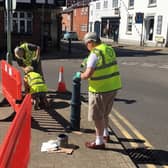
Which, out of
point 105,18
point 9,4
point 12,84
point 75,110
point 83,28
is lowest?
point 83,28

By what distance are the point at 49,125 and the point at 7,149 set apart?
4.90 metres

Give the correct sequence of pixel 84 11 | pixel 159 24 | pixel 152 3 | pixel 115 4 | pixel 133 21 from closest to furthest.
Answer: pixel 159 24
pixel 152 3
pixel 133 21
pixel 115 4
pixel 84 11

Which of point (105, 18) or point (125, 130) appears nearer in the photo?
point (125, 130)

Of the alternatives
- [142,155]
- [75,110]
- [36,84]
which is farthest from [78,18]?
[142,155]

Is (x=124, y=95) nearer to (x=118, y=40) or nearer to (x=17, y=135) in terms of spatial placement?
(x=17, y=135)

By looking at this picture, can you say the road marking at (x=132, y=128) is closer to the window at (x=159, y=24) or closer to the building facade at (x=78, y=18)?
the window at (x=159, y=24)

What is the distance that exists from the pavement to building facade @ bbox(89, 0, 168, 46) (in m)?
25.7

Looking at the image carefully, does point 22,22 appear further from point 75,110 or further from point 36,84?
point 75,110

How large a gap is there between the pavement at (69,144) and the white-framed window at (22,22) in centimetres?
2280

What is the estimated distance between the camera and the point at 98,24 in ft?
186

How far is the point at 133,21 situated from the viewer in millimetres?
44125

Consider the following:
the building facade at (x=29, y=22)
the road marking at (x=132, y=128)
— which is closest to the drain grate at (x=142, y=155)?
the road marking at (x=132, y=128)

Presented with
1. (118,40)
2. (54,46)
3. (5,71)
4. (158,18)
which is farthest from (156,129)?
(118,40)

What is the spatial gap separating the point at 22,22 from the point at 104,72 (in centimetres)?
2635
